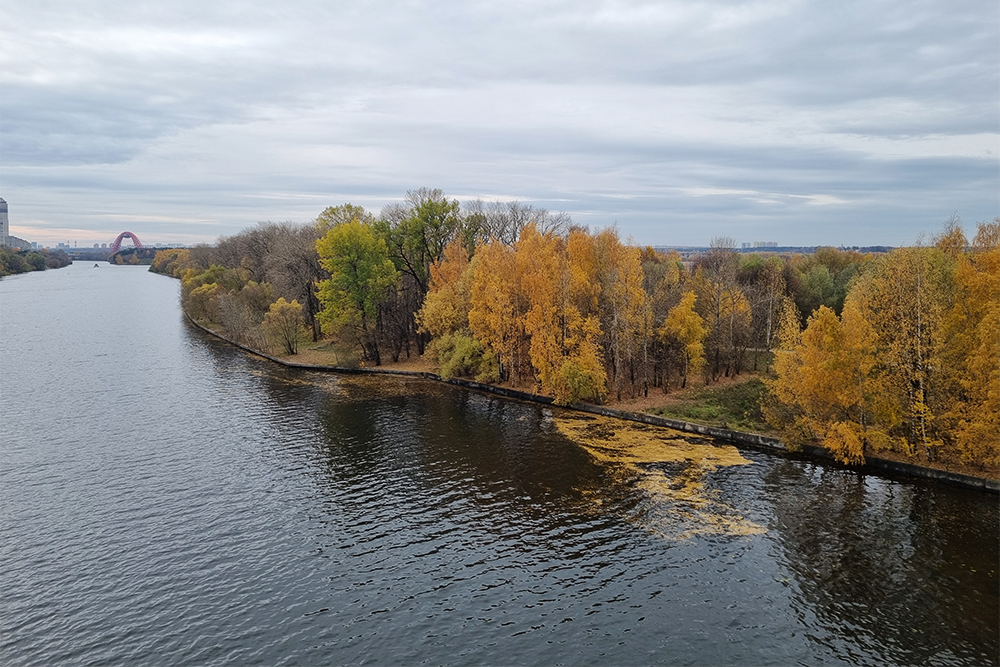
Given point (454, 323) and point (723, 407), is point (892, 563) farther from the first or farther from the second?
point (454, 323)

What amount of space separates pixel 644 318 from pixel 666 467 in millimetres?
18484

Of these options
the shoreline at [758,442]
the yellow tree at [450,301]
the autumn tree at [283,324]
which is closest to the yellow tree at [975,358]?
the shoreline at [758,442]

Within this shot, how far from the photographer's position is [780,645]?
1953 cm

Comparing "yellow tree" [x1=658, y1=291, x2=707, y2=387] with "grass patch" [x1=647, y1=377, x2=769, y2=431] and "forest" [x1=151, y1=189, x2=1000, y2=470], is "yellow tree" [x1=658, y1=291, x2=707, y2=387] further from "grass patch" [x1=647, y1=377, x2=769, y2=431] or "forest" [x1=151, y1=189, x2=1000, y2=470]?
"grass patch" [x1=647, y1=377, x2=769, y2=431]

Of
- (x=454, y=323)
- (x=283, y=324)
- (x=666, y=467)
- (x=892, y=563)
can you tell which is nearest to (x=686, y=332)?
(x=666, y=467)

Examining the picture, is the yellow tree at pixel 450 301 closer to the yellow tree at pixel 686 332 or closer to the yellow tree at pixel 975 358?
the yellow tree at pixel 686 332

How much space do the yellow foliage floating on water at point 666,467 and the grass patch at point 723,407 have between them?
269 cm

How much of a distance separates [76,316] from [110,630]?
106300 millimetres

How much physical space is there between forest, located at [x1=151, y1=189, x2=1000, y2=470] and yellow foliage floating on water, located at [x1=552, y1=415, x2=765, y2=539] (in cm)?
486

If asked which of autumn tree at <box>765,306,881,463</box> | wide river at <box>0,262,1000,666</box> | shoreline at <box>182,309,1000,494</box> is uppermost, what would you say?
autumn tree at <box>765,306,881,463</box>

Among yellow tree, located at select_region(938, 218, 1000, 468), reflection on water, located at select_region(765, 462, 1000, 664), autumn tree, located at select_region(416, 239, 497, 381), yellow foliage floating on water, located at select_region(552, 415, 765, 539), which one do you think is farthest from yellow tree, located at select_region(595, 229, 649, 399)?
yellow tree, located at select_region(938, 218, 1000, 468)

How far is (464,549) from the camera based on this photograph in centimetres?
2570

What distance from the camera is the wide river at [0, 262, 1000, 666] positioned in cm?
1978

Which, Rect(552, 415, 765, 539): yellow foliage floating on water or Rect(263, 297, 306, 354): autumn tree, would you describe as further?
Rect(263, 297, 306, 354): autumn tree
